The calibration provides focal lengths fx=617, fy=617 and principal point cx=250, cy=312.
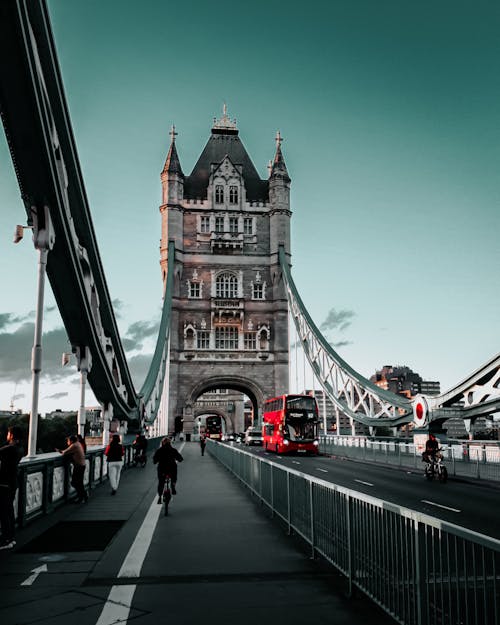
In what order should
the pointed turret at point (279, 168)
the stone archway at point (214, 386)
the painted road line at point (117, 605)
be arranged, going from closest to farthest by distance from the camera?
the painted road line at point (117, 605)
the stone archway at point (214, 386)
the pointed turret at point (279, 168)

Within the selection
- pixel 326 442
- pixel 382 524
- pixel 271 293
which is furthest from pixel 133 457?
pixel 271 293

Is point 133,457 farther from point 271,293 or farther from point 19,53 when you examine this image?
point 271,293

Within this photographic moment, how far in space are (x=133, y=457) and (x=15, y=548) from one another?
1867 centimetres

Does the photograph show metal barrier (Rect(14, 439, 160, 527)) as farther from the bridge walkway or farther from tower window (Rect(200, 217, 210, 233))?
tower window (Rect(200, 217, 210, 233))

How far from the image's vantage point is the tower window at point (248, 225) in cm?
6253

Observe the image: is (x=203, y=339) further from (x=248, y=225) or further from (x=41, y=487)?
(x=41, y=487)

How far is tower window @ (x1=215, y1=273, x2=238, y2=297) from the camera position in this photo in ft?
198

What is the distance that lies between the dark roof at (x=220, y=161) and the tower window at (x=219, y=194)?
1.18m

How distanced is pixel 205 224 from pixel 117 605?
58170 millimetres

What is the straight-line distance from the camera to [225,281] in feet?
199

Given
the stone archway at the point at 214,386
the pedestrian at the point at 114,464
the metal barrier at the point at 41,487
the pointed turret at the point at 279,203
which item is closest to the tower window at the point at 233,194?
the pointed turret at the point at 279,203

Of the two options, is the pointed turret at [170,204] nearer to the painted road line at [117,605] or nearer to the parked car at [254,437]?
the parked car at [254,437]

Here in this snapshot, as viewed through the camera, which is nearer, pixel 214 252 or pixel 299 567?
pixel 299 567

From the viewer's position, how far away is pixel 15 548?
7660 millimetres
